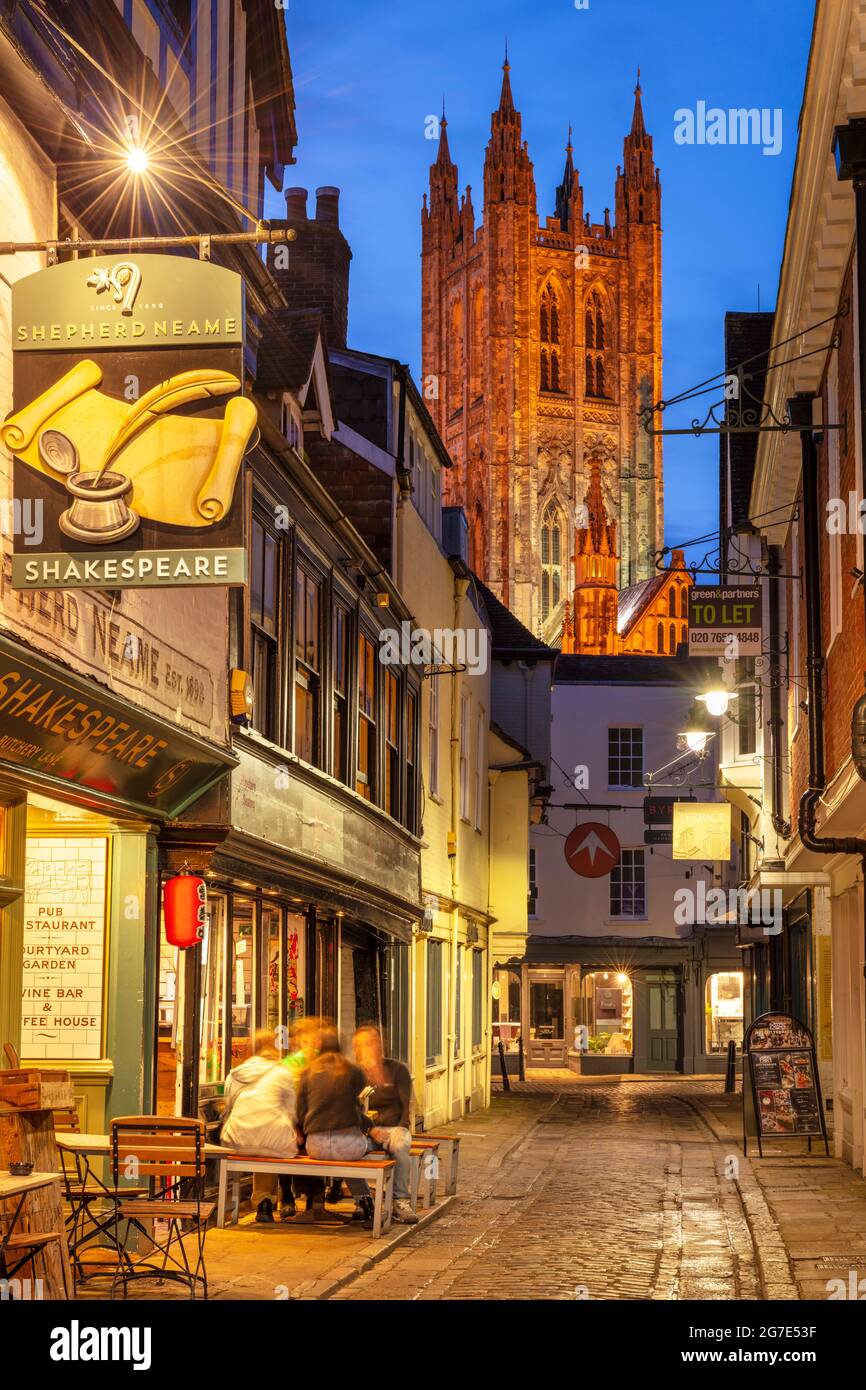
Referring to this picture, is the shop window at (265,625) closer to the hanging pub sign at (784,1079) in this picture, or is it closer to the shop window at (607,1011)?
the hanging pub sign at (784,1079)

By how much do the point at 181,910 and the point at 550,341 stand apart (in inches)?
4648

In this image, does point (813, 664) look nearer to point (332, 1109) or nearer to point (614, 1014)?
point (332, 1109)

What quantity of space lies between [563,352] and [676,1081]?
87923mm

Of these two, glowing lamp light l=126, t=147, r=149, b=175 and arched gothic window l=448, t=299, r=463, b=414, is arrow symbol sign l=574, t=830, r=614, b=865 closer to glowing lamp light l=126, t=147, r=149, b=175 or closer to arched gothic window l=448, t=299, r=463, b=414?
glowing lamp light l=126, t=147, r=149, b=175

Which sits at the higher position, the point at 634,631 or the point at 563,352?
the point at 563,352

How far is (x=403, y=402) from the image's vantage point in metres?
24.6

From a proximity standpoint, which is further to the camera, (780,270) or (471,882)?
(471,882)

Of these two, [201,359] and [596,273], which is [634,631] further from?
[201,359]

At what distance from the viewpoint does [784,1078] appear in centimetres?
2050

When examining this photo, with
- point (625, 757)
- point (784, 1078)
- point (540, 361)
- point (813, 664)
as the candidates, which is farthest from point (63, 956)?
point (540, 361)

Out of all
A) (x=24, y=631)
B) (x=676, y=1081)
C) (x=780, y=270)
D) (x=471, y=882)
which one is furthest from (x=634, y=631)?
(x=24, y=631)

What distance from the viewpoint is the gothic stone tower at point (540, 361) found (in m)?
123

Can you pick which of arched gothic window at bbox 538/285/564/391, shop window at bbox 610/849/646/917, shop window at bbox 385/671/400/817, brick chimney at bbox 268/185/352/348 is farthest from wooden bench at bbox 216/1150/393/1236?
arched gothic window at bbox 538/285/564/391

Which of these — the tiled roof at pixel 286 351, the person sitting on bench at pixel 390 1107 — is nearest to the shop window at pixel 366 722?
the tiled roof at pixel 286 351
